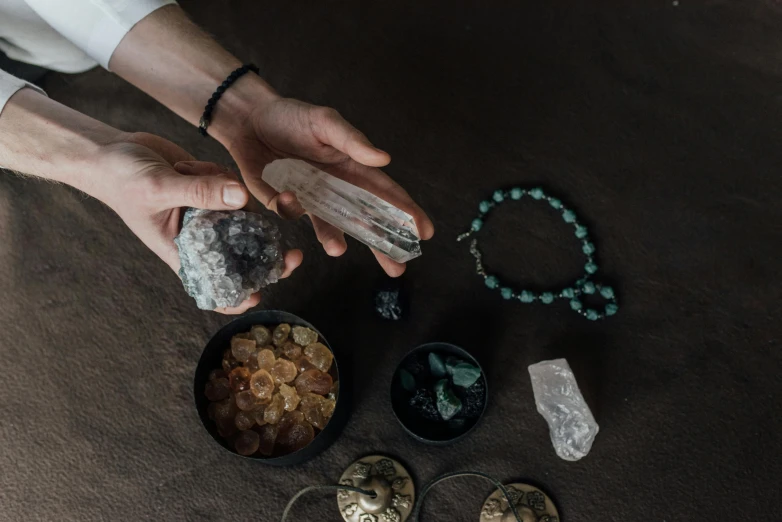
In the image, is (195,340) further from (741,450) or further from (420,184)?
(741,450)

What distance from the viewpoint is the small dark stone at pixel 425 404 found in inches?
38.2

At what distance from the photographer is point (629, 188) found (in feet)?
3.80

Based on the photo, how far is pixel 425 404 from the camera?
0.97 meters

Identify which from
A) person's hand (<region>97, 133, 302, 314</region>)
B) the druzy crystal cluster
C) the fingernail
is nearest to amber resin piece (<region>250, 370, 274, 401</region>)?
the druzy crystal cluster

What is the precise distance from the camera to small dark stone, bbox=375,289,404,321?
1.05 metres

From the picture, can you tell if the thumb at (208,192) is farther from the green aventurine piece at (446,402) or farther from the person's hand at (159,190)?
the green aventurine piece at (446,402)

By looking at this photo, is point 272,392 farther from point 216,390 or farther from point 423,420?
point 423,420

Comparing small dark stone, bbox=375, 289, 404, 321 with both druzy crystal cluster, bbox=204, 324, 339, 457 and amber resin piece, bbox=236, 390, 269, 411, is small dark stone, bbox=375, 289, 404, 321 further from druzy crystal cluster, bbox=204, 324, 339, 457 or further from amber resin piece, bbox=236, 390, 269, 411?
amber resin piece, bbox=236, 390, 269, 411

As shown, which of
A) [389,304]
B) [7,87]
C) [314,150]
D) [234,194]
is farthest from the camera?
[389,304]

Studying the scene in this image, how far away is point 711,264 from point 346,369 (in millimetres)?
693

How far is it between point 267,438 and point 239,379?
0.10m

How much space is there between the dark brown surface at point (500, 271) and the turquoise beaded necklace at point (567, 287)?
0.02 metres

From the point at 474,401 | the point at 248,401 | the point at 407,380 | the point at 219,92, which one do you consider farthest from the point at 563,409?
the point at 219,92

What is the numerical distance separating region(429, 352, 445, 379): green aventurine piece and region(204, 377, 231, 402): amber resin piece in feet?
1.10
